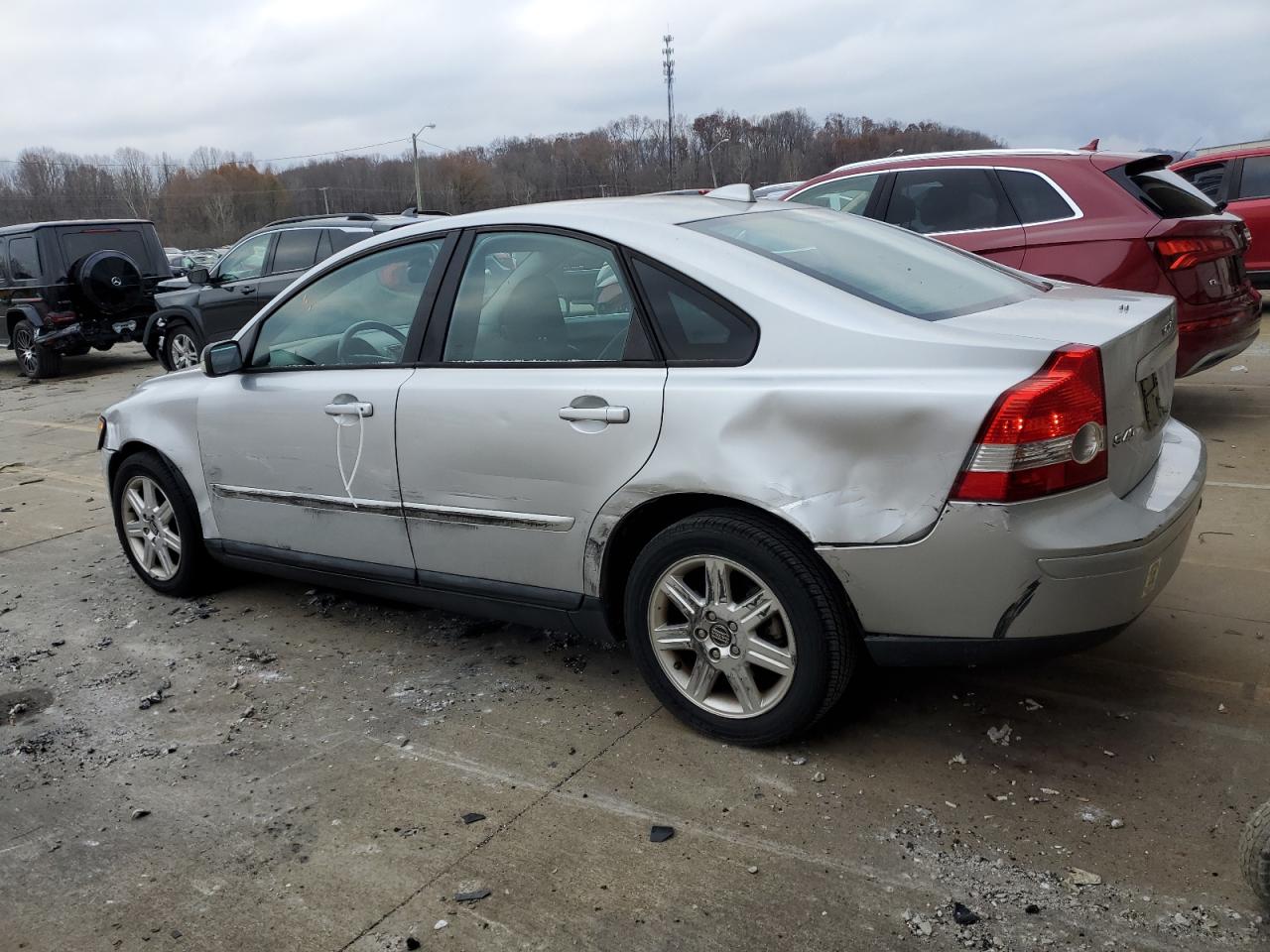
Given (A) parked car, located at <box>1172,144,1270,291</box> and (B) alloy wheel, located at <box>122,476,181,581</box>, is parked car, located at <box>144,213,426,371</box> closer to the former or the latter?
(B) alloy wheel, located at <box>122,476,181,581</box>

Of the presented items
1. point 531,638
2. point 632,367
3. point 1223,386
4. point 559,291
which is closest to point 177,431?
point 531,638

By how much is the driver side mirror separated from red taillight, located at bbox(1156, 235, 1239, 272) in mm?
4925

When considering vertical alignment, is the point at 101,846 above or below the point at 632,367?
below

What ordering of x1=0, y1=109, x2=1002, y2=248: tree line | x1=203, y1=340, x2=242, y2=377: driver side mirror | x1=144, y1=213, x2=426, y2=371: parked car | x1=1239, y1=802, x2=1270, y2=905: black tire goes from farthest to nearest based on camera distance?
x1=0, y1=109, x2=1002, y2=248: tree line < x1=144, y1=213, x2=426, y2=371: parked car < x1=203, y1=340, x2=242, y2=377: driver side mirror < x1=1239, y1=802, x2=1270, y2=905: black tire

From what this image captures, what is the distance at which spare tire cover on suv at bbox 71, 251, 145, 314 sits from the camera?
14.5m

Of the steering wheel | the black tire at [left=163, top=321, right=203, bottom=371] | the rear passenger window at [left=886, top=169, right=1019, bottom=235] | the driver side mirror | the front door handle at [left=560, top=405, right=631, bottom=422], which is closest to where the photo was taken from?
the front door handle at [left=560, top=405, right=631, bottom=422]

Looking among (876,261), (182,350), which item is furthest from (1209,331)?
(182,350)

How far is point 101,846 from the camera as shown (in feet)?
10.1

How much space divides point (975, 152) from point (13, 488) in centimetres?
686

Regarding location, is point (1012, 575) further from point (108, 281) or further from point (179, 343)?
point (108, 281)

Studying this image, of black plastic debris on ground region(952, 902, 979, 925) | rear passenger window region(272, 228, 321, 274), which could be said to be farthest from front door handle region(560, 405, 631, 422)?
rear passenger window region(272, 228, 321, 274)

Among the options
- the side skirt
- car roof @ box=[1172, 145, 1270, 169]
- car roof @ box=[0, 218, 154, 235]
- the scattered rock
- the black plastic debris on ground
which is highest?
car roof @ box=[0, 218, 154, 235]

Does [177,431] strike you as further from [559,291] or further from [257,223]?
[257,223]

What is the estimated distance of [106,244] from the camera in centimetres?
1498
